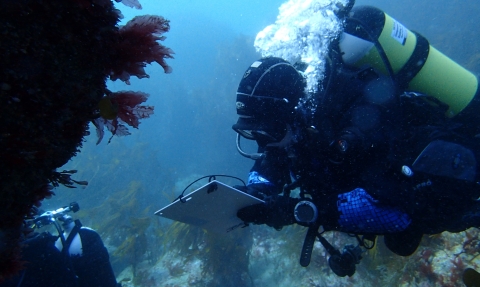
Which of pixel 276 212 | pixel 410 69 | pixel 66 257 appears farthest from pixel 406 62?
pixel 66 257

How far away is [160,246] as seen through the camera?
9.60 metres

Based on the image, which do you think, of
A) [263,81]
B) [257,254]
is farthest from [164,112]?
[263,81]

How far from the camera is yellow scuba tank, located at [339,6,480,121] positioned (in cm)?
277

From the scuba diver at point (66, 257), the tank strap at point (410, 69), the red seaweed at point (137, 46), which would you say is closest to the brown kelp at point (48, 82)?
the red seaweed at point (137, 46)

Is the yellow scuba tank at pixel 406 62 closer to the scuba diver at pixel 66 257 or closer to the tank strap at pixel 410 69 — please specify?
the tank strap at pixel 410 69

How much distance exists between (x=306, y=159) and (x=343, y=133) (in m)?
0.47

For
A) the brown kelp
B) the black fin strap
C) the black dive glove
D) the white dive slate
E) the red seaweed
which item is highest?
the red seaweed

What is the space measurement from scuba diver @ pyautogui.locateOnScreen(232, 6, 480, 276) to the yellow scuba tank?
11mm

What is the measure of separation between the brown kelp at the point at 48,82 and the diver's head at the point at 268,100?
144 cm

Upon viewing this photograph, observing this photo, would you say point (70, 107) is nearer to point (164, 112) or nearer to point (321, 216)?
point (321, 216)

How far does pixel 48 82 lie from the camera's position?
961 mm

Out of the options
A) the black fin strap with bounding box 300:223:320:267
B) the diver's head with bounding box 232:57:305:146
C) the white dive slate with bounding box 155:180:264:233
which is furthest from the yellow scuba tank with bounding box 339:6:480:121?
the white dive slate with bounding box 155:180:264:233

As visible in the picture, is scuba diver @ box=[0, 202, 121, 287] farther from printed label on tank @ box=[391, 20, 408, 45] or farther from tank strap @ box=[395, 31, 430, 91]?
printed label on tank @ box=[391, 20, 408, 45]

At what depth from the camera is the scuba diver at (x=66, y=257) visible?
115 inches
